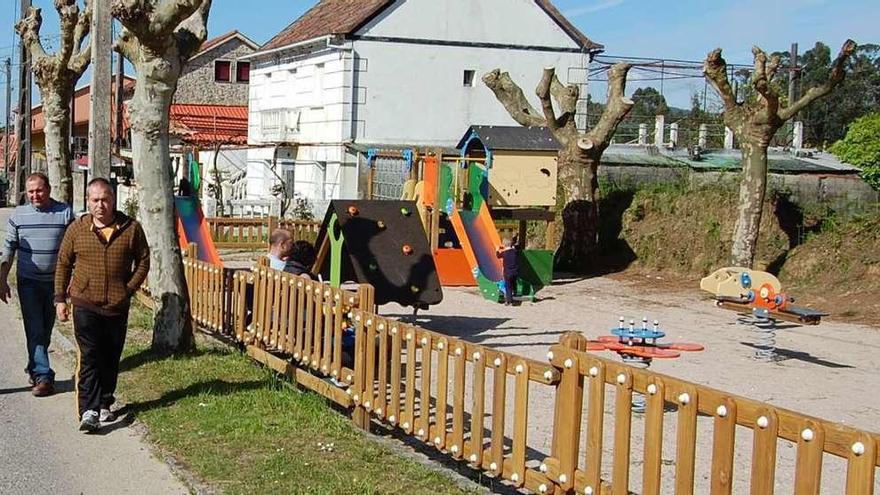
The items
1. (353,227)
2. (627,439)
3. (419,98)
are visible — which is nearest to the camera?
(627,439)

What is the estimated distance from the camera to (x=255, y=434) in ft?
24.6

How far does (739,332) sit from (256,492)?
10.5m

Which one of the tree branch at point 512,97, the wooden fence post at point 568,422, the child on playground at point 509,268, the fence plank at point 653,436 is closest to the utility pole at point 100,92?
the child on playground at point 509,268

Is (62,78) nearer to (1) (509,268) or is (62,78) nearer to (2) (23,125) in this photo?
(1) (509,268)

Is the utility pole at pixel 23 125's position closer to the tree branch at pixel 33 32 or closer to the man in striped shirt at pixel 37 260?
the tree branch at pixel 33 32

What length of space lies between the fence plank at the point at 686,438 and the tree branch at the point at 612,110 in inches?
702

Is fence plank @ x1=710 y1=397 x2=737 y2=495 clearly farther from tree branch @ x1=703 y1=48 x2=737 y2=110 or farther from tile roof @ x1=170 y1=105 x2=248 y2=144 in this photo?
tile roof @ x1=170 y1=105 x2=248 y2=144

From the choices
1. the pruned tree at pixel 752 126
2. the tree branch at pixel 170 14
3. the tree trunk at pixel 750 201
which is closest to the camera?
the tree branch at pixel 170 14

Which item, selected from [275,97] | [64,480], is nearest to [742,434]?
[64,480]

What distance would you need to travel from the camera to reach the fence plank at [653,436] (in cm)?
510

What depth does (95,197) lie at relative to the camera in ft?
25.9

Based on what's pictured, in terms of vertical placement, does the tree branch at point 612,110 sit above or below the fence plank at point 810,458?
above

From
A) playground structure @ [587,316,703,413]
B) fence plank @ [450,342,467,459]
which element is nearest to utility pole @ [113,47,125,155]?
playground structure @ [587,316,703,413]

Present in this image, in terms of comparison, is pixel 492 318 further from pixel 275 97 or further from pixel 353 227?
pixel 275 97
